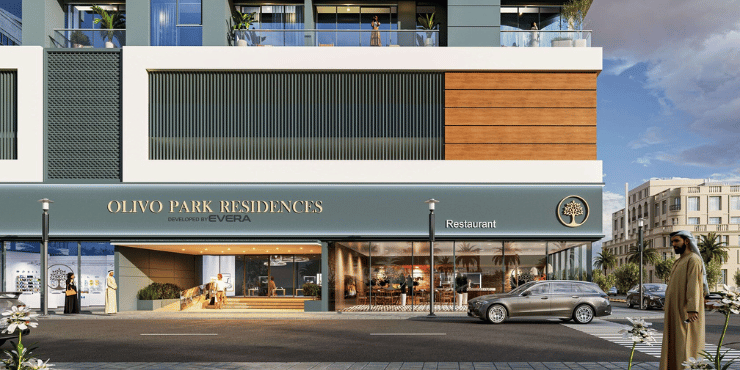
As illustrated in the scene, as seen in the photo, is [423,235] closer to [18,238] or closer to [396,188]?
[396,188]

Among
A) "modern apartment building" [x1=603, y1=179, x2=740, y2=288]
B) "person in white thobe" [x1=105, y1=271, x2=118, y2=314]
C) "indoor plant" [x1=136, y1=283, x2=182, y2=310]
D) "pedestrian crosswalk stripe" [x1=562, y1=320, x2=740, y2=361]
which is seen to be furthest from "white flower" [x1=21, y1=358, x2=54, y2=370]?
"modern apartment building" [x1=603, y1=179, x2=740, y2=288]

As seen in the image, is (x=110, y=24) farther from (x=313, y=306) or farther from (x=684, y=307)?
(x=684, y=307)

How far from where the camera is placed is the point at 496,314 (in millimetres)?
20812

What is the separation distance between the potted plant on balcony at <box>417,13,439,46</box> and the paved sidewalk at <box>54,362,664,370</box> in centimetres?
1934

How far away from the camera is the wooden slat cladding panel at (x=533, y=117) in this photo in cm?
2716

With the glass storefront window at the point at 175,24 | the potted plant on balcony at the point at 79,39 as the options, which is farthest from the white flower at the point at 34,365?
the potted plant on balcony at the point at 79,39

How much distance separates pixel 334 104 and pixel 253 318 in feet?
31.3

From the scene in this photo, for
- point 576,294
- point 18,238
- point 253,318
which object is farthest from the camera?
point 18,238

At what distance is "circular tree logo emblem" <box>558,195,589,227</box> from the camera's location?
2683cm

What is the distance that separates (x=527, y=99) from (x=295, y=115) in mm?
9623

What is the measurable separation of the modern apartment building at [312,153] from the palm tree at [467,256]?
8 cm

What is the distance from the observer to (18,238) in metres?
26.5

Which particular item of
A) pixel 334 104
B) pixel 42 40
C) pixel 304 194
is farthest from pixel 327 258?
pixel 42 40

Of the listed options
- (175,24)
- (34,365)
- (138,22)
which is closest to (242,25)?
(175,24)
